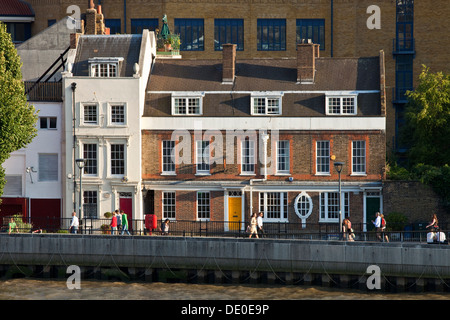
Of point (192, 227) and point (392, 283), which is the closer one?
point (392, 283)

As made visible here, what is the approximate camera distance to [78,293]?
43812 mm

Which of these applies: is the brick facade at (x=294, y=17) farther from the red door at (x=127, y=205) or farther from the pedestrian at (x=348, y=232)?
the pedestrian at (x=348, y=232)

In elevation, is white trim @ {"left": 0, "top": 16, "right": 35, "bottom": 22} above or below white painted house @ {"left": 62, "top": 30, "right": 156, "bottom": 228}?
above

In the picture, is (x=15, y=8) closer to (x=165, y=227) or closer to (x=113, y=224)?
(x=113, y=224)

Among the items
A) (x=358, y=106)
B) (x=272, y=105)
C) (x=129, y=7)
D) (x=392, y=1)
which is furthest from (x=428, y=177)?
(x=129, y=7)

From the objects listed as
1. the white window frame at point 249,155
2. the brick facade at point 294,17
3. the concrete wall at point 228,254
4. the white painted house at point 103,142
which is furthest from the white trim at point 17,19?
the concrete wall at point 228,254

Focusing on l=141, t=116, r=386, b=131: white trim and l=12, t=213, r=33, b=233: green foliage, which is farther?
l=141, t=116, r=386, b=131: white trim

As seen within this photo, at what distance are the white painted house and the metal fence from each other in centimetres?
146

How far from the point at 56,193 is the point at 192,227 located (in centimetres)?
883

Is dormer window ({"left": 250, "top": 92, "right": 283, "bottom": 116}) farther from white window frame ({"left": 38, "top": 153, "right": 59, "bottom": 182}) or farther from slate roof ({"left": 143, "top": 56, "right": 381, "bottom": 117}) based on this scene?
white window frame ({"left": 38, "top": 153, "right": 59, "bottom": 182})

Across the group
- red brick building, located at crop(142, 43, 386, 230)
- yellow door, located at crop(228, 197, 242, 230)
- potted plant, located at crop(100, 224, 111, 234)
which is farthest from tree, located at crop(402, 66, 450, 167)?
potted plant, located at crop(100, 224, 111, 234)

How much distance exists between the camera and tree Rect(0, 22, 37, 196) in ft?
172

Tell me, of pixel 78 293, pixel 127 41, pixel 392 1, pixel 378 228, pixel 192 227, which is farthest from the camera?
pixel 392 1

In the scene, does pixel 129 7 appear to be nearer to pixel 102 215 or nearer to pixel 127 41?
pixel 127 41
